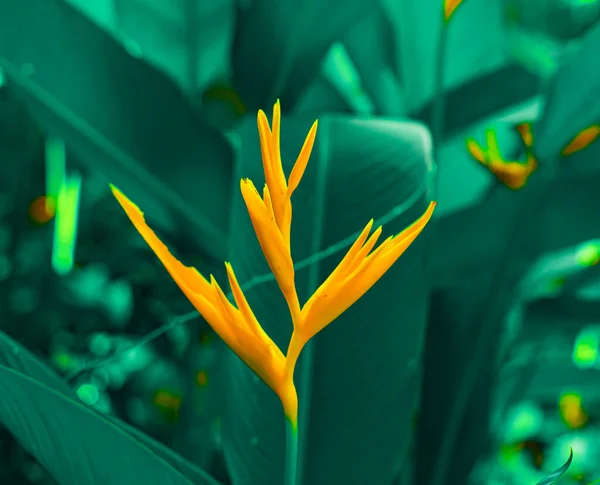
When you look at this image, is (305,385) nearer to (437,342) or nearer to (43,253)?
(437,342)

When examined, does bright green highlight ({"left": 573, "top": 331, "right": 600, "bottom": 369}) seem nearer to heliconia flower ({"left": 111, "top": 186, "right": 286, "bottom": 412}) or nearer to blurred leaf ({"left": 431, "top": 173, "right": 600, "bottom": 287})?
blurred leaf ({"left": 431, "top": 173, "right": 600, "bottom": 287})

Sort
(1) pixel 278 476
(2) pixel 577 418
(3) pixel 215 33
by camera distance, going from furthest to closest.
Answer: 1. (2) pixel 577 418
2. (3) pixel 215 33
3. (1) pixel 278 476

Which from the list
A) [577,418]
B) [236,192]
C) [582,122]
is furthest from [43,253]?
[577,418]

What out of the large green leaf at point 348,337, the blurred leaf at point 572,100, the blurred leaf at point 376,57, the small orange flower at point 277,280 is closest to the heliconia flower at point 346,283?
the small orange flower at point 277,280

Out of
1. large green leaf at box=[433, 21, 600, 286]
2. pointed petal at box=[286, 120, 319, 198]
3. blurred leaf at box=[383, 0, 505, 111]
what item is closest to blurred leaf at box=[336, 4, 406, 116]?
blurred leaf at box=[383, 0, 505, 111]

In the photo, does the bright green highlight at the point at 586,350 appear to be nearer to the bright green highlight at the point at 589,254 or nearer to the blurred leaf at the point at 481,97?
the bright green highlight at the point at 589,254

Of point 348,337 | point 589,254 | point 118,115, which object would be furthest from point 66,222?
point 589,254
